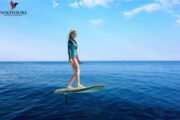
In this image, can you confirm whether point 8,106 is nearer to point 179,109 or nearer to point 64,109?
point 64,109

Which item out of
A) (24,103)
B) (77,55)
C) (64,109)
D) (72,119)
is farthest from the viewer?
(24,103)

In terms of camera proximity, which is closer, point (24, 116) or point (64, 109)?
point (24, 116)

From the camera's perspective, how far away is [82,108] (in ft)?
40.7

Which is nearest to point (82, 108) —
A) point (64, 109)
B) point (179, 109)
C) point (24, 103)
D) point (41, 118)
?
point (64, 109)

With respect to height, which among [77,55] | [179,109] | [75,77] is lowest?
[179,109]

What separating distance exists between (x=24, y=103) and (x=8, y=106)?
121 cm

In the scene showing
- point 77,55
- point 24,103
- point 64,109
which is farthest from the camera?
point 24,103

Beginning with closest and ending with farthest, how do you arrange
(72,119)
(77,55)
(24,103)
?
(77,55) → (72,119) → (24,103)

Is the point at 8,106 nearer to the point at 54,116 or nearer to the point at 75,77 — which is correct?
the point at 54,116

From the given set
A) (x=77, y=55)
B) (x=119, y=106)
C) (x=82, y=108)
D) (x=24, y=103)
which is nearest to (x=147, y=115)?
(x=119, y=106)

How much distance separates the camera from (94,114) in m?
11.1

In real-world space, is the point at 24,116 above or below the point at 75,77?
below

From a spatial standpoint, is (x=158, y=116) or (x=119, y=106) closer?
(x=158, y=116)

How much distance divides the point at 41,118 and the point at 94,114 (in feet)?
11.3
